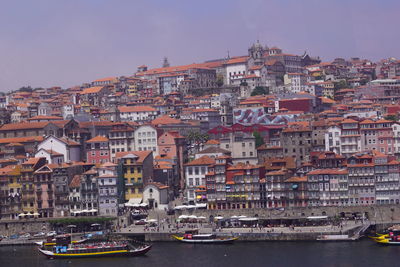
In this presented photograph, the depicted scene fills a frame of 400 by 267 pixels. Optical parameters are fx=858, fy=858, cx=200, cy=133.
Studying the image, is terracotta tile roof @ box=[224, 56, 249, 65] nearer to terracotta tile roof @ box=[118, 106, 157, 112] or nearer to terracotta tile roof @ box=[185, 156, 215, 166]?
terracotta tile roof @ box=[118, 106, 157, 112]

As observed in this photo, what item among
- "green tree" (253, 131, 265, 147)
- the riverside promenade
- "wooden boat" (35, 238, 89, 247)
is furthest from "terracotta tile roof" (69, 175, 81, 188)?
"green tree" (253, 131, 265, 147)

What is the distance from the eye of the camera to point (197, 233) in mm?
79750

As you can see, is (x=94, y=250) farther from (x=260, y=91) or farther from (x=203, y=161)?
(x=260, y=91)

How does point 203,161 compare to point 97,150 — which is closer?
point 203,161

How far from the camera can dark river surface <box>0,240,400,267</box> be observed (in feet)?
219

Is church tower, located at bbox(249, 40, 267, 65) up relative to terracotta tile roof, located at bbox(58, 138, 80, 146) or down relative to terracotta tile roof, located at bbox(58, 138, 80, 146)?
up

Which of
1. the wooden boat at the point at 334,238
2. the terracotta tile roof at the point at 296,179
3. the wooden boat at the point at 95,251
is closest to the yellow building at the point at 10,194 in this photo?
the wooden boat at the point at 95,251

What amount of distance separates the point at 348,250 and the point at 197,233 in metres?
15.5

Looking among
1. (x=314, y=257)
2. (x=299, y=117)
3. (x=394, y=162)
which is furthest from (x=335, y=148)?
(x=314, y=257)

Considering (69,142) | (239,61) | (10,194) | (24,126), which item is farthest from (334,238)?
(239,61)

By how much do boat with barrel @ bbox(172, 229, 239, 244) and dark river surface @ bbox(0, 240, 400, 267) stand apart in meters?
0.91

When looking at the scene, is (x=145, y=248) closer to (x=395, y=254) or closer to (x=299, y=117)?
(x=395, y=254)

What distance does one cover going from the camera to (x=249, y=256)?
70.4 m

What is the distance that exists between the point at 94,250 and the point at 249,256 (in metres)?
14.4
